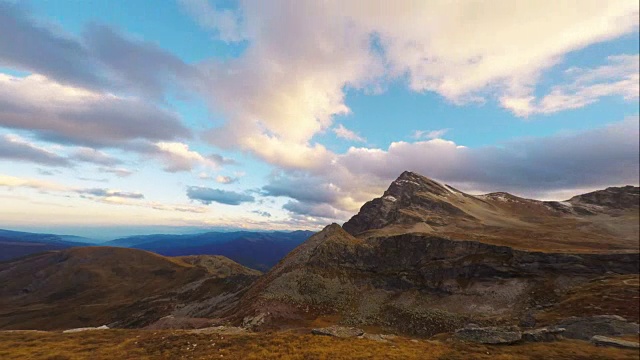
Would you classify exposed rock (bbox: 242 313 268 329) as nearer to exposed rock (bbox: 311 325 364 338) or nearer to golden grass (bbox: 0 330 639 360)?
golden grass (bbox: 0 330 639 360)

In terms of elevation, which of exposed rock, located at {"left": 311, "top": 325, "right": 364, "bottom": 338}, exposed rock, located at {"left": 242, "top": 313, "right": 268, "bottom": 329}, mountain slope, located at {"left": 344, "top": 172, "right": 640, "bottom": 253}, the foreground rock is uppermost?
mountain slope, located at {"left": 344, "top": 172, "right": 640, "bottom": 253}

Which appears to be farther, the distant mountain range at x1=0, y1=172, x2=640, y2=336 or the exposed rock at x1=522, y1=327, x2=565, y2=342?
the distant mountain range at x1=0, y1=172, x2=640, y2=336

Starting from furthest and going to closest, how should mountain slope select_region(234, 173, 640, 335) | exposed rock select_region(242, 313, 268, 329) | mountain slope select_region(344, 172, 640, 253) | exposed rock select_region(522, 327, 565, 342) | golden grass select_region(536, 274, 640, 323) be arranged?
mountain slope select_region(344, 172, 640, 253) < mountain slope select_region(234, 173, 640, 335) < exposed rock select_region(242, 313, 268, 329) < golden grass select_region(536, 274, 640, 323) < exposed rock select_region(522, 327, 565, 342)

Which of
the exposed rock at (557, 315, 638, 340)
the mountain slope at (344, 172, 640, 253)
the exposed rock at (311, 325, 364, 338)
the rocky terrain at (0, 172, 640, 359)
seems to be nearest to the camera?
the rocky terrain at (0, 172, 640, 359)

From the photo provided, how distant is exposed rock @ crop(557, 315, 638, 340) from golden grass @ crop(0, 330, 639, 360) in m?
5.58

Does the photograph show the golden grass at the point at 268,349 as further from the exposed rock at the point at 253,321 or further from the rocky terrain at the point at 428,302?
the exposed rock at the point at 253,321

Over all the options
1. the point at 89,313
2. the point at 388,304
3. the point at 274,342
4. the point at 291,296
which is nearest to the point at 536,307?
the point at 388,304

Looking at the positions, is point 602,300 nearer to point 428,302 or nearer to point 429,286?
point 428,302

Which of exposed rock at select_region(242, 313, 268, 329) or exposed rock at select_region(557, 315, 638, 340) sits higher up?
exposed rock at select_region(557, 315, 638, 340)

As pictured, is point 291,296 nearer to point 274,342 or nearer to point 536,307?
point 274,342

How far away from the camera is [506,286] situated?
78.9m

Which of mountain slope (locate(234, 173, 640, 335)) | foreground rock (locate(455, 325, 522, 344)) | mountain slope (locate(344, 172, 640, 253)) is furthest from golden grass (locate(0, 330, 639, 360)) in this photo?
mountain slope (locate(344, 172, 640, 253))

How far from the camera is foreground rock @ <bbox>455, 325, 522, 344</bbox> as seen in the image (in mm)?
36719

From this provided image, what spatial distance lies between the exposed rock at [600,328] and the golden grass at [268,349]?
220 inches
